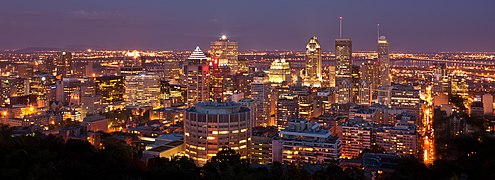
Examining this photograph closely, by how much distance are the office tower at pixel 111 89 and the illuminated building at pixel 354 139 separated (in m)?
17.9

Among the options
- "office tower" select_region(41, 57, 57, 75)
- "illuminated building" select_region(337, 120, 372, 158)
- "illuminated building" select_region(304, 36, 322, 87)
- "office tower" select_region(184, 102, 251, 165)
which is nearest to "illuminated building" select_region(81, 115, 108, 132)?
"office tower" select_region(184, 102, 251, 165)

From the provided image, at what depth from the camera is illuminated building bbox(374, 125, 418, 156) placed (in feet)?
55.8

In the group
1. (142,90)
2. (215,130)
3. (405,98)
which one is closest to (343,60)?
(405,98)

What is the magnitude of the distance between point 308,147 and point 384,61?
31593 mm

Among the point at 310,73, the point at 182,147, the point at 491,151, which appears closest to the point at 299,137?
the point at 182,147

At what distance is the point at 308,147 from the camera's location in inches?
577

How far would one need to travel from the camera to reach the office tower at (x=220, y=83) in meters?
31.7

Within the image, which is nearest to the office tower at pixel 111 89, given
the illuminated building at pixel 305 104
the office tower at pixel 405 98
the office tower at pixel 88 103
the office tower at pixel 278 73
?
the office tower at pixel 88 103

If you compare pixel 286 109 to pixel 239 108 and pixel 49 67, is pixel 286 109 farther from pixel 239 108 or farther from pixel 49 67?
pixel 49 67

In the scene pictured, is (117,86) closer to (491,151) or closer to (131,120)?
(131,120)

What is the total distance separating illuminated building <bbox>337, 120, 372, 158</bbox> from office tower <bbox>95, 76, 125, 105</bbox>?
58.7 ft

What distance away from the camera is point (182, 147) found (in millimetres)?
15242

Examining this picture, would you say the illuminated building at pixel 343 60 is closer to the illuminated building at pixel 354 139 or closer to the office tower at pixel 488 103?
the office tower at pixel 488 103

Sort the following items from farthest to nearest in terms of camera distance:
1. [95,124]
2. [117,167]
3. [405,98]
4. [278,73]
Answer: [278,73] < [405,98] < [95,124] < [117,167]
